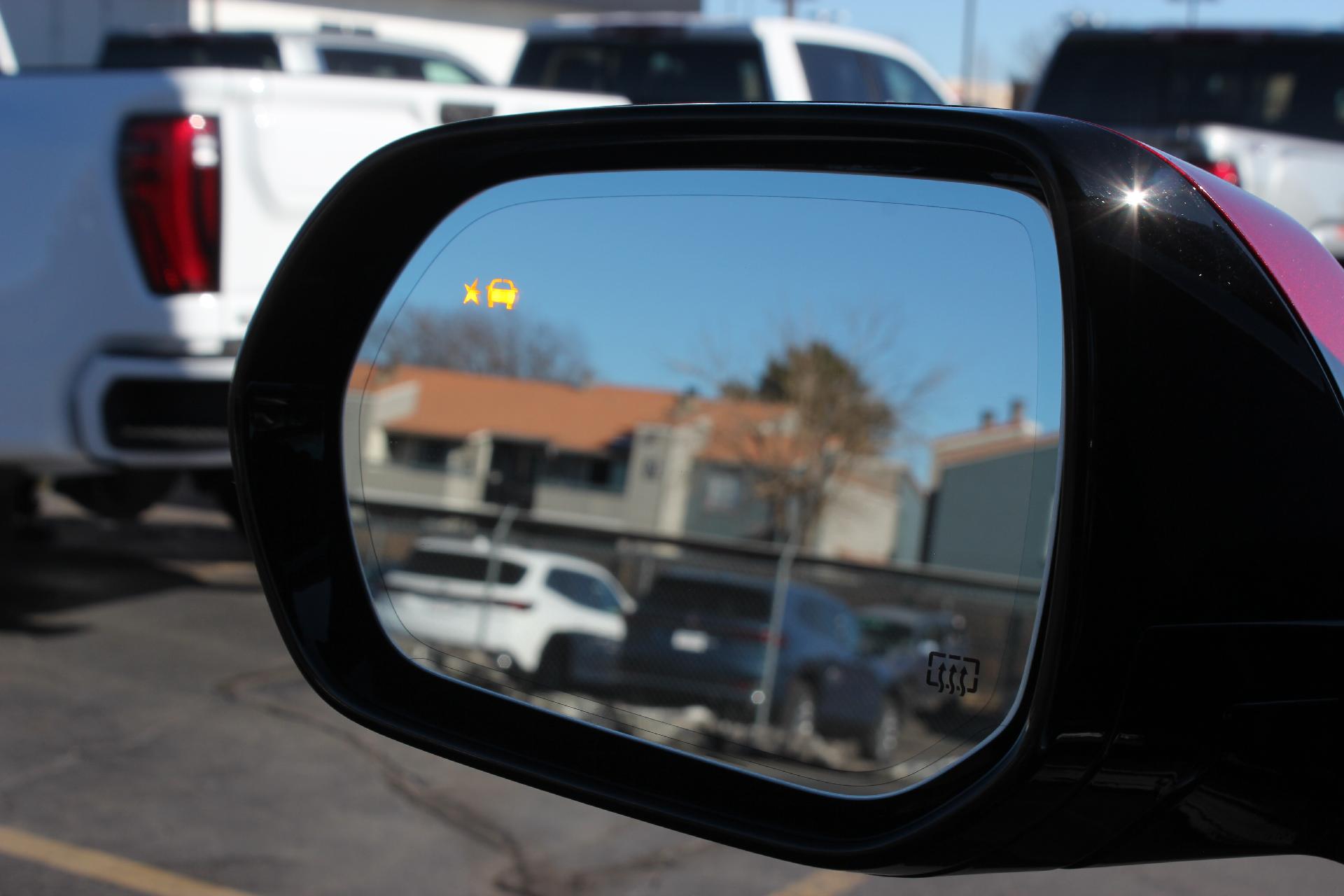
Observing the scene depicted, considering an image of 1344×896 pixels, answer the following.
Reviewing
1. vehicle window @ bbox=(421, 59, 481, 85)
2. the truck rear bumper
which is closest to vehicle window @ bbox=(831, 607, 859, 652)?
vehicle window @ bbox=(421, 59, 481, 85)

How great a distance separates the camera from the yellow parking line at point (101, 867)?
3771mm

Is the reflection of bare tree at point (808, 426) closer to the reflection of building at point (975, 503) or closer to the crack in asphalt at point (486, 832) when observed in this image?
the reflection of building at point (975, 503)

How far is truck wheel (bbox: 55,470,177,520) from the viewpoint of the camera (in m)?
6.32

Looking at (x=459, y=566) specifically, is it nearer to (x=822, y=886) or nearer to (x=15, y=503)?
(x=15, y=503)

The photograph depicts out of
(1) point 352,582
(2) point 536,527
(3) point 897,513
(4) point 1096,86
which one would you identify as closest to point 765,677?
(2) point 536,527

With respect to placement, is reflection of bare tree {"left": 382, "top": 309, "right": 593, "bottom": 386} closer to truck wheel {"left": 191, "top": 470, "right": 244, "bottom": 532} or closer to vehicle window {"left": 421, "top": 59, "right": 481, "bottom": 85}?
truck wheel {"left": 191, "top": 470, "right": 244, "bottom": 532}

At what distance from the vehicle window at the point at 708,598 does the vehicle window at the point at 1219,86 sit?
3.21m

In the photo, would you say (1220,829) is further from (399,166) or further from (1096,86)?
(1096,86)

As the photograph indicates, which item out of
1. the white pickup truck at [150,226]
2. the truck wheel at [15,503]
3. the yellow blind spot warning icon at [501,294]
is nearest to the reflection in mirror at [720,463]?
the yellow blind spot warning icon at [501,294]

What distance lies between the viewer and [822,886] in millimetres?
4199

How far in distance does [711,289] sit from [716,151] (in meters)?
7.40

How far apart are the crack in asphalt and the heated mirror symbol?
10.2 feet

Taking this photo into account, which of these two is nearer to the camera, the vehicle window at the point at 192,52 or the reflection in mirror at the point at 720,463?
the reflection in mirror at the point at 720,463

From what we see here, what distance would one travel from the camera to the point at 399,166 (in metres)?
1.50
